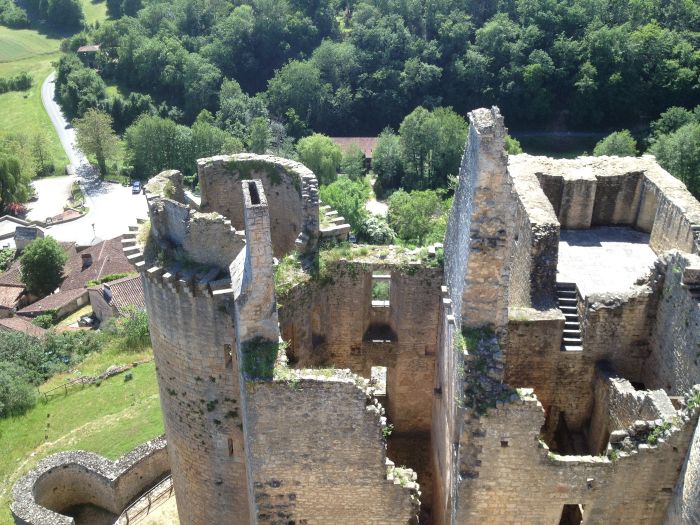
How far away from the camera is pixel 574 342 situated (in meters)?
18.6

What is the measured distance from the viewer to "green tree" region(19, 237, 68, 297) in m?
52.7

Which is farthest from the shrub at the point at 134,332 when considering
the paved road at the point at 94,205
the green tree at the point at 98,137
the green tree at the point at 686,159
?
the green tree at the point at 98,137

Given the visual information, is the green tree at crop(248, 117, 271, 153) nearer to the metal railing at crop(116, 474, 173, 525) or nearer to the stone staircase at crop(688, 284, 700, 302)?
the metal railing at crop(116, 474, 173, 525)

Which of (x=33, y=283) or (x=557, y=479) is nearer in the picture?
(x=557, y=479)

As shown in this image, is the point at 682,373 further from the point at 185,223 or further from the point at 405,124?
the point at 405,124

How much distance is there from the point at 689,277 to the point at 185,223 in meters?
11.9

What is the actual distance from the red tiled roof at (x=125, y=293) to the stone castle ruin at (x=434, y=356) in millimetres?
20894

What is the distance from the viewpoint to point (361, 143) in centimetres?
7619

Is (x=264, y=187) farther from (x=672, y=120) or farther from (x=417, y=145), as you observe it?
(x=672, y=120)

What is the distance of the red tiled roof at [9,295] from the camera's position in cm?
5018

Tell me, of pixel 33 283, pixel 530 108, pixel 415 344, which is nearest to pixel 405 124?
pixel 530 108

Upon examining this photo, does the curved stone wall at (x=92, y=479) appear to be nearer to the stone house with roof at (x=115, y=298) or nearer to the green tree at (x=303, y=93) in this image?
the stone house with roof at (x=115, y=298)

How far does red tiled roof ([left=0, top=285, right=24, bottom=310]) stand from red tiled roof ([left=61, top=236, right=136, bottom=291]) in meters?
3.16

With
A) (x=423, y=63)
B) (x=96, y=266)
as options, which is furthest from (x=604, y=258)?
(x=423, y=63)
